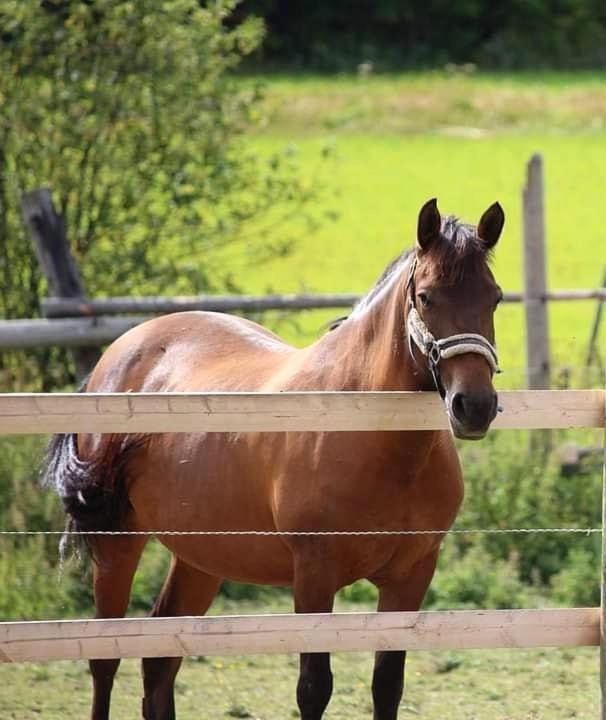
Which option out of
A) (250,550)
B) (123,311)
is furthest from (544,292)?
(250,550)

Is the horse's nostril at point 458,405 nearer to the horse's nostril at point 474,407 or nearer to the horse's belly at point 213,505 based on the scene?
the horse's nostril at point 474,407

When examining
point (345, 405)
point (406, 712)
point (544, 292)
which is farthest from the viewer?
point (544, 292)

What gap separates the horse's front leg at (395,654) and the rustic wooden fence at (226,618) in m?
0.42

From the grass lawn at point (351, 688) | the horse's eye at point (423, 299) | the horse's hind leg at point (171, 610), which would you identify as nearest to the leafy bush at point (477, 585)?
the grass lawn at point (351, 688)

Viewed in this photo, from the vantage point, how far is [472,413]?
408 centimetres

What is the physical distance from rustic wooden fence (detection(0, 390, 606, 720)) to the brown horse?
26 centimetres

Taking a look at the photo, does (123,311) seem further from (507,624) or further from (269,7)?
(269,7)

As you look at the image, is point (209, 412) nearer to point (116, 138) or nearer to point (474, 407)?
point (474, 407)

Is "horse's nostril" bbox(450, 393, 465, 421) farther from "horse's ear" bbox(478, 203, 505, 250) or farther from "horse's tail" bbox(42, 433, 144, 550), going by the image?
"horse's tail" bbox(42, 433, 144, 550)

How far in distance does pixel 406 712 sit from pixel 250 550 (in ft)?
4.50

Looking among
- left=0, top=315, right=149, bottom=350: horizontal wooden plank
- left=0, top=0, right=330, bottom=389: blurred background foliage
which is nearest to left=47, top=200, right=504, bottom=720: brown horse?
left=0, top=315, right=149, bottom=350: horizontal wooden plank

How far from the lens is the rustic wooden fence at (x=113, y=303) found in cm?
822

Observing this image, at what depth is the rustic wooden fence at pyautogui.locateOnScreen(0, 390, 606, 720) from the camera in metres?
4.36

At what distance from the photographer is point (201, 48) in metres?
9.99
